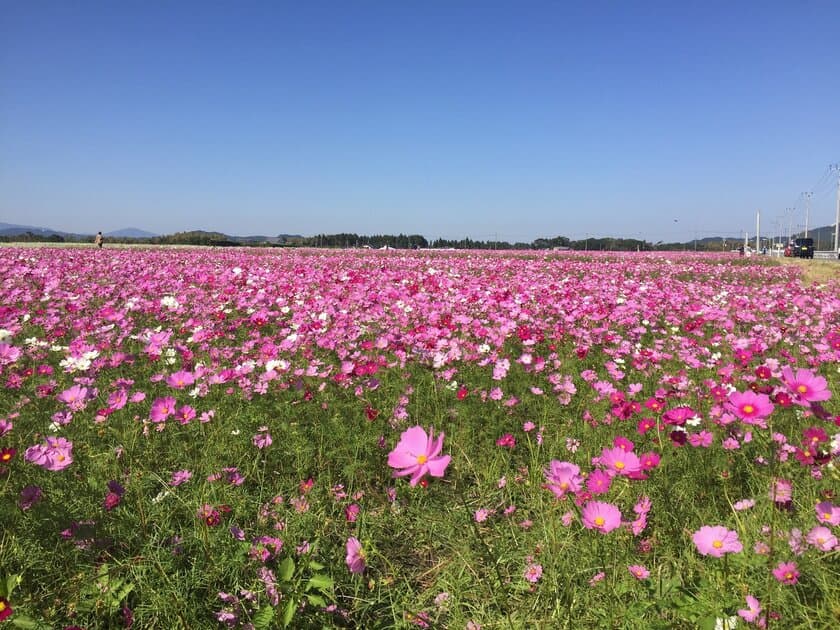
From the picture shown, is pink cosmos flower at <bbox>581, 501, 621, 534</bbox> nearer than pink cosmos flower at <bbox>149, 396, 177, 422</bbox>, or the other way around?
pink cosmos flower at <bbox>581, 501, 621, 534</bbox>

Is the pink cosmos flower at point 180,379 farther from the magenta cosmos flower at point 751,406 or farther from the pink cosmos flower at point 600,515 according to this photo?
the magenta cosmos flower at point 751,406

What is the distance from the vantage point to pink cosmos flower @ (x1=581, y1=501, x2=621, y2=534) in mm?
1163

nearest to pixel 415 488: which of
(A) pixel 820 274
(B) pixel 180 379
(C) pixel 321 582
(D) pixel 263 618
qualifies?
(C) pixel 321 582

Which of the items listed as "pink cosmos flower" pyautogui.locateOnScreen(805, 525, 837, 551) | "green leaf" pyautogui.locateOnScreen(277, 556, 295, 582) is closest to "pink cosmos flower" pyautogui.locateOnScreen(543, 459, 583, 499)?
"pink cosmos flower" pyautogui.locateOnScreen(805, 525, 837, 551)

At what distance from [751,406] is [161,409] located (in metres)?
2.13

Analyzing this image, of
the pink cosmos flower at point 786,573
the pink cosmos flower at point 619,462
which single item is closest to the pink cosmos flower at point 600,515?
the pink cosmos flower at point 619,462

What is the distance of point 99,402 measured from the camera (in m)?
3.00

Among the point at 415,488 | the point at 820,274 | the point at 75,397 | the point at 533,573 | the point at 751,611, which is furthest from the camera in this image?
the point at 820,274

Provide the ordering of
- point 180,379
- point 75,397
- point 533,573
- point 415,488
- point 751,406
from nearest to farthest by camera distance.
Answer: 1. point 751,406
2. point 533,573
3. point 75,397
4. point 415,488
5. point 180,379

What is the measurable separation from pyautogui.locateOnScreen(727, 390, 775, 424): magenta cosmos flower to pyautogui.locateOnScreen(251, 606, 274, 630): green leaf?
136 cm

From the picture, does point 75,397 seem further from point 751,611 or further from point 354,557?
point 751,611

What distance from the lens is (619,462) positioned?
50.8 inches

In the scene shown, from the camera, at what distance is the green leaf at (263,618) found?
1.30m

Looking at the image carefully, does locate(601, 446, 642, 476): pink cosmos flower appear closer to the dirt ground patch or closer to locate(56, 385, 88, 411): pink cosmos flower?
locate(56, 385, 88, 411): pink cosmos flower
